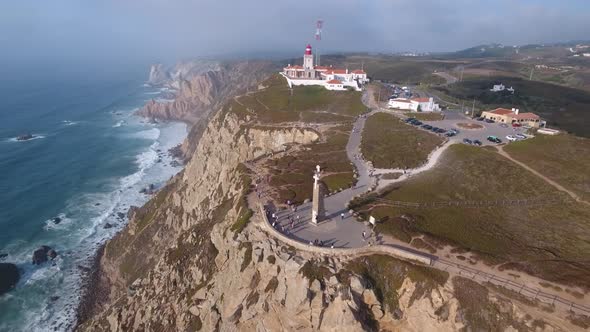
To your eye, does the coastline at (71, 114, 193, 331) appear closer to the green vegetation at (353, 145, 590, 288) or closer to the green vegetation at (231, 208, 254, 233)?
the green vegetation at (231, 208, 254, 233)

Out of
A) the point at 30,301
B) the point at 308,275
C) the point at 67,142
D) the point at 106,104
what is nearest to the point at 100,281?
the point at 30,301

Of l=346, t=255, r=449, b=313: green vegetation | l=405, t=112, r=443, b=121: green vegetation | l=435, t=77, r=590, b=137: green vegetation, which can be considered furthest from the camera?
l=435, t=77, r=590, b=137: green vegetation

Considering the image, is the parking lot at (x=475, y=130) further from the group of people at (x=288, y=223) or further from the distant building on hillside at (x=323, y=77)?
the group of people at (x=288, y=223)

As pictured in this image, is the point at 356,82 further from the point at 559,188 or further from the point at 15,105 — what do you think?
the point at 15,105

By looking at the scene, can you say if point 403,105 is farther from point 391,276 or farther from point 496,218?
point 391,276

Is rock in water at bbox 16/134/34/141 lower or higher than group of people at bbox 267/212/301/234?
lower

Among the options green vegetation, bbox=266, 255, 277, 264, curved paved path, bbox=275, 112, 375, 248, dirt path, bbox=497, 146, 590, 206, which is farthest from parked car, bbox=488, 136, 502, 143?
green vegetation, bbox=266, 255, 277, 264

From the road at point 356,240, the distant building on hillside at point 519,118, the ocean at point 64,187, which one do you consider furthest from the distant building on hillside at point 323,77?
the road at point 356,240
